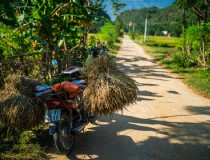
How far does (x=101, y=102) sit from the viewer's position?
12.4 ft

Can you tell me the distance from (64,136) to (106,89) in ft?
3.85

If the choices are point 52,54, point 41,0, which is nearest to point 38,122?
point 41,0

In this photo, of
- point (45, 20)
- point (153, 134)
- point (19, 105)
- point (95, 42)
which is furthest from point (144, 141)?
point (95, 42)

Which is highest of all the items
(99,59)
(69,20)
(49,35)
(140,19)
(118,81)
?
(140,19)

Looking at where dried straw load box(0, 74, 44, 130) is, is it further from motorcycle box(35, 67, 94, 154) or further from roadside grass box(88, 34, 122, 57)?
roadside grass box(88, 34, 122, 57)

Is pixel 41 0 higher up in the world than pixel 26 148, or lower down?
higher up

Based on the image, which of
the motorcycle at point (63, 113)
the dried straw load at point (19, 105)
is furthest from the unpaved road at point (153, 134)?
the dried straw load at point (19, 105)

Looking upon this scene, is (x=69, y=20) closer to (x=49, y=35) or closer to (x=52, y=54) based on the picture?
(x=49, y=35)

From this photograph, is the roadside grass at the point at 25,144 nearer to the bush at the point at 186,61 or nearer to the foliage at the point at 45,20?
the foliage at the point at 45,20

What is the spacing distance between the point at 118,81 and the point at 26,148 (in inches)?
78.7

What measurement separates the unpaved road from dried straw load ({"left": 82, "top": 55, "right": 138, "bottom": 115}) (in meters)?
0.96

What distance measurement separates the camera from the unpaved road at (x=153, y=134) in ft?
14.3

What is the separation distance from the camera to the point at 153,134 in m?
5.21

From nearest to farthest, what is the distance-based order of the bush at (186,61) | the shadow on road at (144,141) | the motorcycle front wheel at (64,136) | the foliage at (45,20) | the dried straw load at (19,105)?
the dried straw load at (19,105) → the motorcycle front wheel at (64,136) → the shadow on road at (144,141) → the foliage at (45,20) → the bush at (186,61)
